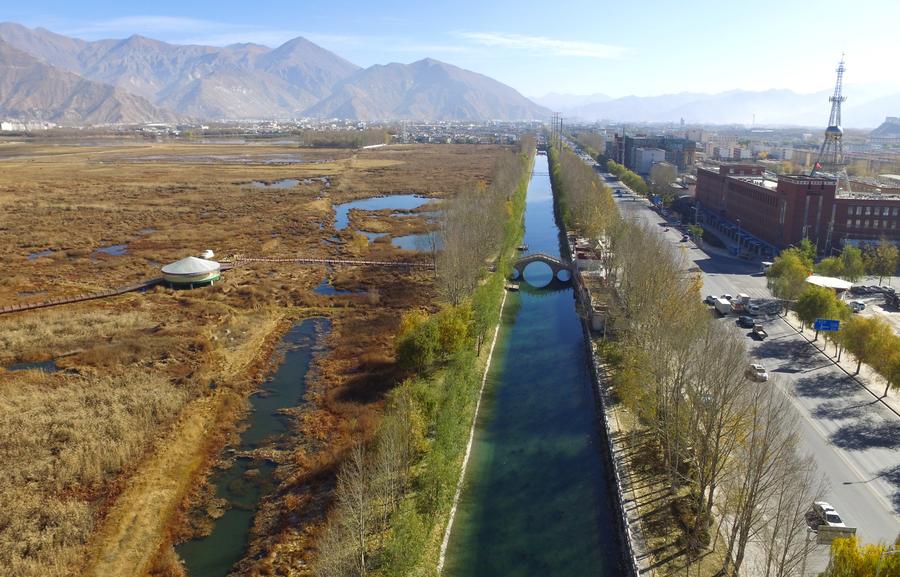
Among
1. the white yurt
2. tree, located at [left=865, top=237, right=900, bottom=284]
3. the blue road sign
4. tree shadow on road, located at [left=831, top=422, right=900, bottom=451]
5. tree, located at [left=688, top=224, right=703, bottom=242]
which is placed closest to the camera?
tree shadow on road, located at [left=831, top=422, right=900, bottom=451]

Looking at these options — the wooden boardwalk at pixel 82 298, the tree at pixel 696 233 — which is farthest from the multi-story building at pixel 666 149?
the wooden boardwalk at pixel 82 298

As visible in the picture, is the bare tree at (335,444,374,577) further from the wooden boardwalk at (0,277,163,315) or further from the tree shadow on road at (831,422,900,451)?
the wooden boardwalk at (0,277,163,315)

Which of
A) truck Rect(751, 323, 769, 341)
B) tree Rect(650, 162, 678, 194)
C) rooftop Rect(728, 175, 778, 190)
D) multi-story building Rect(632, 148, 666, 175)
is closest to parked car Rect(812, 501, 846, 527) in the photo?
truck Rect(751, 323, 769, 341)

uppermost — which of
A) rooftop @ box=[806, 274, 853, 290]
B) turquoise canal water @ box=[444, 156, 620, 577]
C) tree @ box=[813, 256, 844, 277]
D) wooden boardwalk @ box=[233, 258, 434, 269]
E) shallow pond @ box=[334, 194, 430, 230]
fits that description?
shallow pond @ box=[334, 194, 430, 230]

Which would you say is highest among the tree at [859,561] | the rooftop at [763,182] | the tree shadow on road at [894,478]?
the rooftop at [763,182]

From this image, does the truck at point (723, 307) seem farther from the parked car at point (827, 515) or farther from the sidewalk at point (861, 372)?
the parked car at point (827, 515)

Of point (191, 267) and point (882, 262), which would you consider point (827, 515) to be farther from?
point (191, 267)
